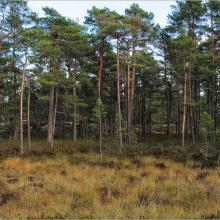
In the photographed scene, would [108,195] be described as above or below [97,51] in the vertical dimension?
below

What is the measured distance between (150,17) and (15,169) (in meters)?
21.9

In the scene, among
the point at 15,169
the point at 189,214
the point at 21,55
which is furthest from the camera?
the point at 21,55

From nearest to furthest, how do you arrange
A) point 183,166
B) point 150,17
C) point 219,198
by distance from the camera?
point 219,198 < point 183,166 < point 150,17

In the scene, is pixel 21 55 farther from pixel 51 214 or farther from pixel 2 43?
pixel 51 214

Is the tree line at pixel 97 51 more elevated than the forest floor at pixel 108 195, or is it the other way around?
the tree line at pixel 97 51

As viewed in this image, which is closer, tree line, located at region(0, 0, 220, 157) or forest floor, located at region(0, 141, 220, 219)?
forest floor, located at region(0, 141, 220, 219)

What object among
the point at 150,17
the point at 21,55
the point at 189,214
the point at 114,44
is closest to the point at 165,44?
the point at 150,17

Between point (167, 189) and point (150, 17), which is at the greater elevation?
point (150, 17)

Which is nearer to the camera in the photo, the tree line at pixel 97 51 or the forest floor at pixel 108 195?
the forest floor at pixel 108 195

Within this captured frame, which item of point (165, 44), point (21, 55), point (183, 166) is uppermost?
point (165, 44)

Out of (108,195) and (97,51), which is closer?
(108,195)

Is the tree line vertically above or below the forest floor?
above

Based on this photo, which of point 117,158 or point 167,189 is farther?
point 117,158

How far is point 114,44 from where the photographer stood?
30.9m
